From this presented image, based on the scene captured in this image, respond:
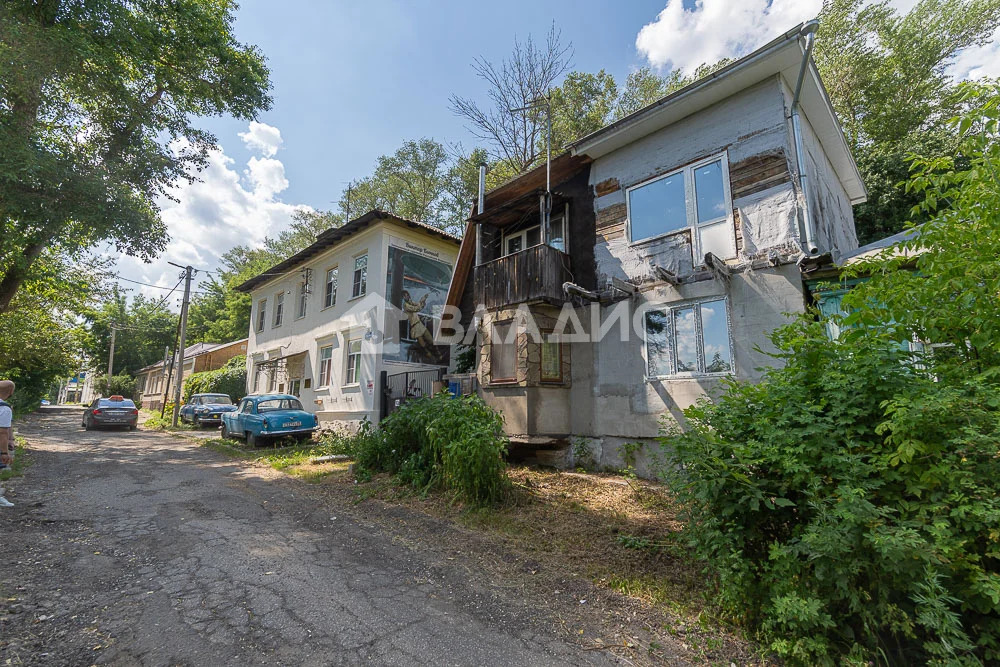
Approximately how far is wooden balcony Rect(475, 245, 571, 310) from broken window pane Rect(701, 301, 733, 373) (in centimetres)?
302

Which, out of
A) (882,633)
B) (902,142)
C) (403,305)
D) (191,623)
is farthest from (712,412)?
(902,142)

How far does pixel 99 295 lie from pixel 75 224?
1346 cm

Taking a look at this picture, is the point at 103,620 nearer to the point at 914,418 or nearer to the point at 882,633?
the point at 882,633

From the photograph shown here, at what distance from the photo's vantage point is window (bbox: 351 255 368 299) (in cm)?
1525

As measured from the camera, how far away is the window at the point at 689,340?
7734mm

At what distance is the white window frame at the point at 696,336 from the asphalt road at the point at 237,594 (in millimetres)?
5482

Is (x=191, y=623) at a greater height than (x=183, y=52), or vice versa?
(x=183, y=52)

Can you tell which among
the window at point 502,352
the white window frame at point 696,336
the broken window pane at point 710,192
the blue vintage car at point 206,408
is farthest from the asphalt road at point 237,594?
the blue vintage car at point 206,408

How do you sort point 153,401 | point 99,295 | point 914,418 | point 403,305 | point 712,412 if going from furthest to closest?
point 153,401 < point 99,295 < point 403,305 < point 712,412 < point 914,418

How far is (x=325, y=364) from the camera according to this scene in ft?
53.5

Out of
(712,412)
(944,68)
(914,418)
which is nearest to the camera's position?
(914,418)

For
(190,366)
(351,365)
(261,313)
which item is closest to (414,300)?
(351,365)

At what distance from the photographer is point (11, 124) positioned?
1070cm

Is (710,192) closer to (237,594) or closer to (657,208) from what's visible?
(657,208)
